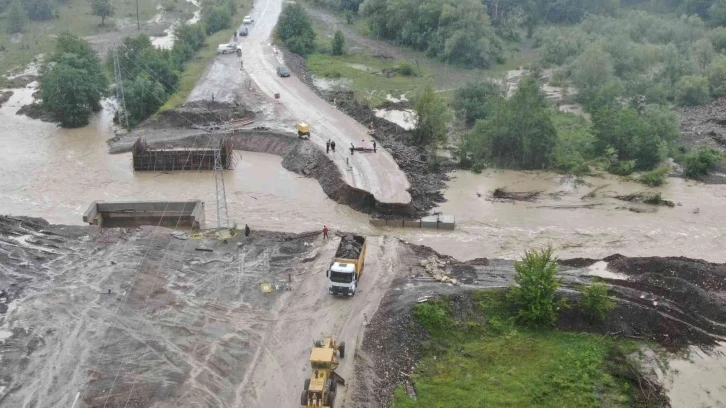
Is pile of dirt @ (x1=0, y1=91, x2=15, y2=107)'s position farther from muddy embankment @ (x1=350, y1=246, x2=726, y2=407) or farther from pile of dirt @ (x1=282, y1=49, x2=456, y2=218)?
muddy embankment @ (x1=350, y1=246, x2=726, y2=407)

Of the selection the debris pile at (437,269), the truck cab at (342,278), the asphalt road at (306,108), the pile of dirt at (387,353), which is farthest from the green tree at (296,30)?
the pile of dirt at (387,353)

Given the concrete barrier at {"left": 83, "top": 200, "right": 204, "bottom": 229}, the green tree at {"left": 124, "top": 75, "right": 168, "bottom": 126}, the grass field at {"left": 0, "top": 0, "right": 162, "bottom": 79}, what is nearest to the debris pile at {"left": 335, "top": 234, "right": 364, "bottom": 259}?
the concrete barrier at {"left": 83, "top": 200, "right": 204, "bottom": 229}

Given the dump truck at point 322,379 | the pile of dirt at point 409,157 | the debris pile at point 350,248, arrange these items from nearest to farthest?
the dump truck at point 322,379
the debris pile at point 350,248
the pile of dirt at point 409,157

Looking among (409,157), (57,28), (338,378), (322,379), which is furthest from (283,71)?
(322,379)

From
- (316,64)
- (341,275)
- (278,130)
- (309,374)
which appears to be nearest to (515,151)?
(278,130)

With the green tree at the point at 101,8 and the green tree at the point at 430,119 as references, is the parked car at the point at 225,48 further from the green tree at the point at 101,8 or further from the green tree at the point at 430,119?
the green tree at the point at 430,119

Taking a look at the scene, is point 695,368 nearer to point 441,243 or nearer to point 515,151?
point 441,243

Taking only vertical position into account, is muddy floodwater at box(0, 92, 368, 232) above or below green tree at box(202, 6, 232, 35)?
below
